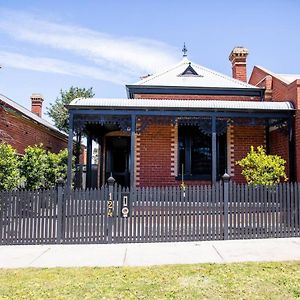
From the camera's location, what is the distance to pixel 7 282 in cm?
496

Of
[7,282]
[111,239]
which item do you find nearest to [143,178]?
[111,239]

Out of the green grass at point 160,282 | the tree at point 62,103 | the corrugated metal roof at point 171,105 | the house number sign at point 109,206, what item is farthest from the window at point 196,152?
the tree at point 62,103

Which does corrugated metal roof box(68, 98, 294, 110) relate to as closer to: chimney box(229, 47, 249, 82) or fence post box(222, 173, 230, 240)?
fence post box(222, 173, 230, 240)

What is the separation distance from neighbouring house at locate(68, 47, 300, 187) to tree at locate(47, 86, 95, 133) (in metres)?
20.0

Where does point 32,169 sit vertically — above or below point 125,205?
above

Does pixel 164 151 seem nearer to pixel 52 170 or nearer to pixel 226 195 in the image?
pixel 52 170

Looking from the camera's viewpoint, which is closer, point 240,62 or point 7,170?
point 7,170

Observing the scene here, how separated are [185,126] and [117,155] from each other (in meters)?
4.04

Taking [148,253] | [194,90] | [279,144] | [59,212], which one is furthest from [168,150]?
[148,253]

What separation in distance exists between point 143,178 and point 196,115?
3.71 m

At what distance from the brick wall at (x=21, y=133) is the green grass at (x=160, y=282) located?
32.4 ft

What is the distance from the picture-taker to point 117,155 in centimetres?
1593

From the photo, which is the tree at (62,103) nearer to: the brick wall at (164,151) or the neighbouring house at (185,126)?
the neighbouring house at (185,126)

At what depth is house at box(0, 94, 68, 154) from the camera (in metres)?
14.2
